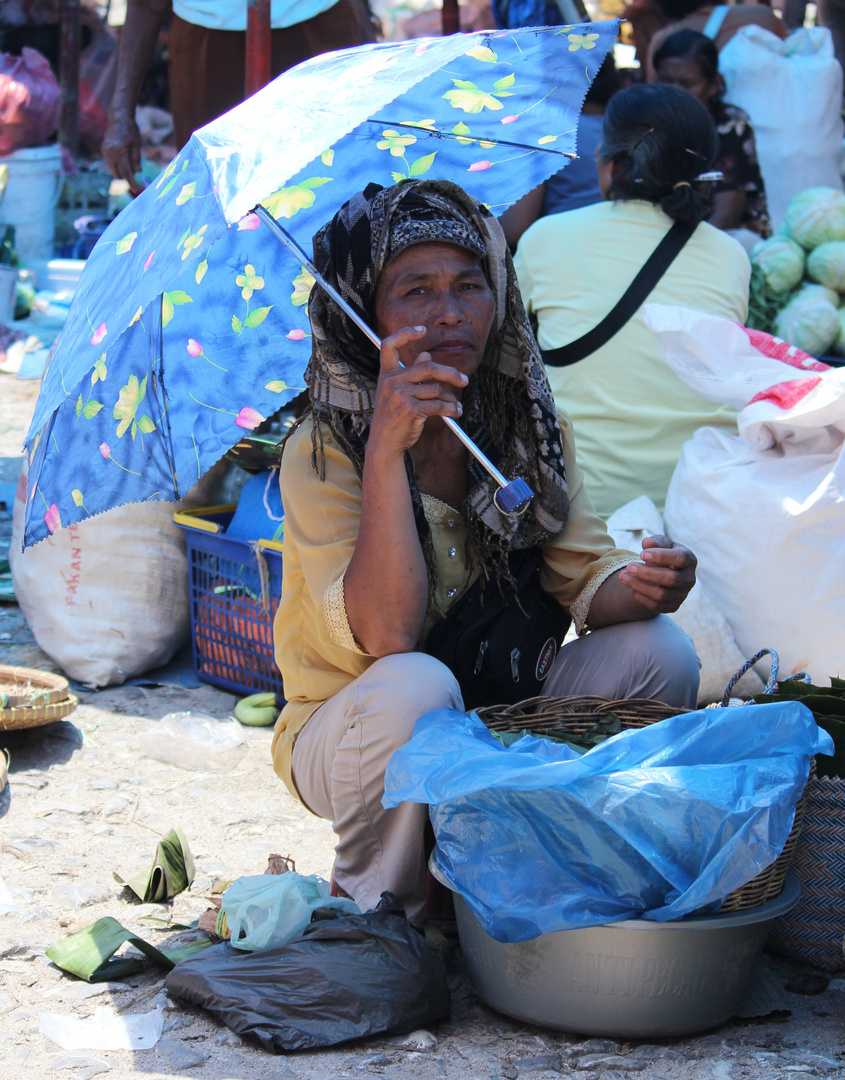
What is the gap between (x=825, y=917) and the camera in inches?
76.4

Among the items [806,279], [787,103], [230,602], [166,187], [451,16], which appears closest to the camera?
[166,187]

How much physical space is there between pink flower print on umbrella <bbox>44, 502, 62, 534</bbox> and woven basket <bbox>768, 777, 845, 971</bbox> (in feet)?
4.51

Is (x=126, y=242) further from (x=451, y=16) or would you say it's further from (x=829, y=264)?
(x=451, y=16)

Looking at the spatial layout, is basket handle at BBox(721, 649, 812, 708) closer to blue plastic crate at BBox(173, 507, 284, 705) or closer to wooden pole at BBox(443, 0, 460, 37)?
blue plastic crate at BBox(173, 507, 284, 705)

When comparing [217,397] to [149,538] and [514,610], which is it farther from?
[149,538]

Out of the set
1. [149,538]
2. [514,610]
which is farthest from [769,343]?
[149,538]

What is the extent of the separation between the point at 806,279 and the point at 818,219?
0.23m

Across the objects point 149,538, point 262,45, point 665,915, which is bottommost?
point 149,538

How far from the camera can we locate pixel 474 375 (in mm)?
2152

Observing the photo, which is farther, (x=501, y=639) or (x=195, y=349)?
(x=195, y=349)

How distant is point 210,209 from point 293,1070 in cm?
125

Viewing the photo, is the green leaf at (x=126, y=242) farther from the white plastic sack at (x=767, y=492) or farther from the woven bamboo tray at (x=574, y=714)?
the white plastic sack at (x=767, y=492)

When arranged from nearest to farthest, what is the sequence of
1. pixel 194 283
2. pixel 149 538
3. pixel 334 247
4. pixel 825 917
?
pixel 825 917
pixel 334 247
pixel 194 283
pixel 149 538

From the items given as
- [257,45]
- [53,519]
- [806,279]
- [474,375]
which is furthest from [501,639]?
[806,279]
